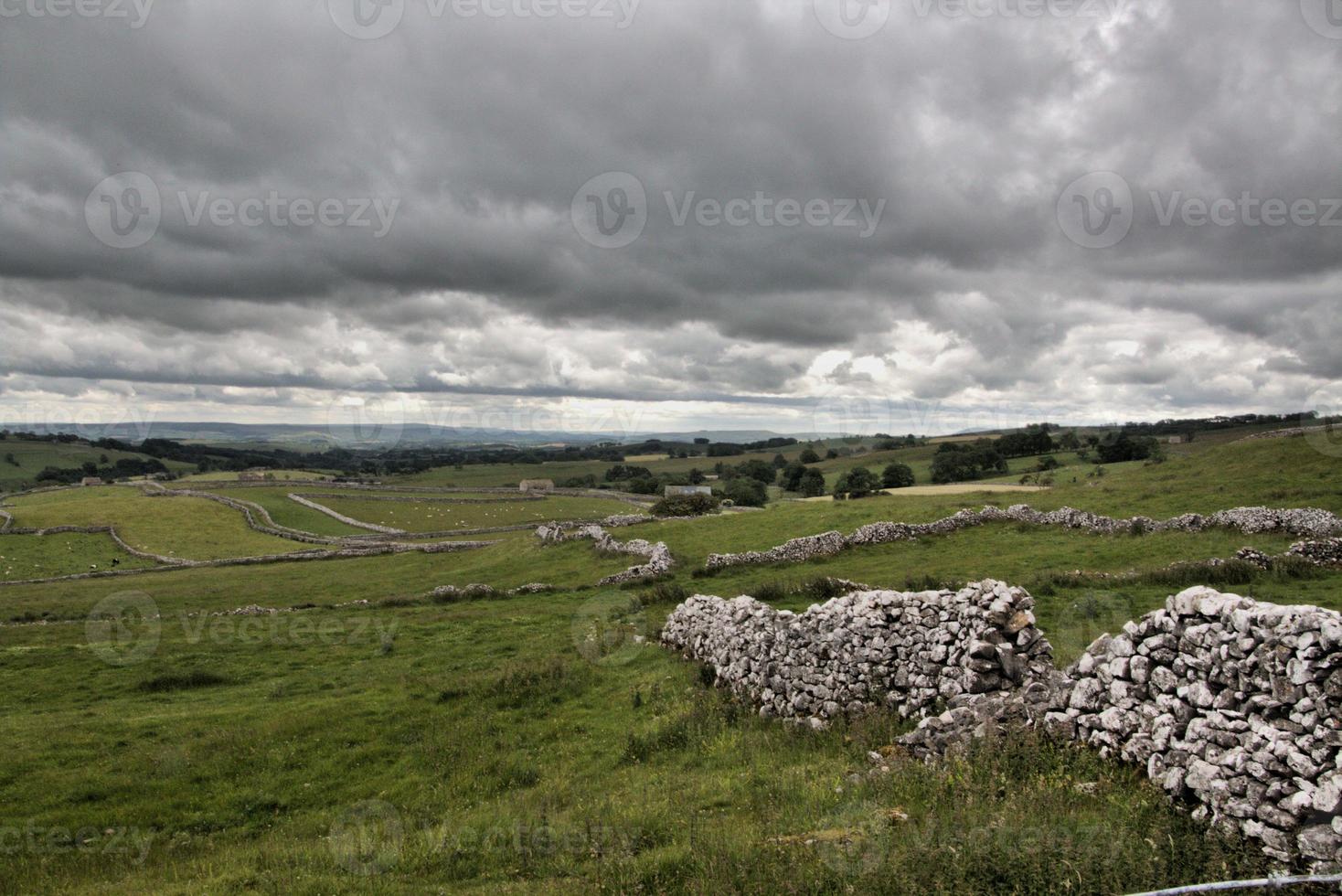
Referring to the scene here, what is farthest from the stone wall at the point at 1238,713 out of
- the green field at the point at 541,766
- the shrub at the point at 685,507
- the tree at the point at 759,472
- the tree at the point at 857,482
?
the tree at the point at 759,472

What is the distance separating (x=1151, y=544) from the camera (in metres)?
26.3

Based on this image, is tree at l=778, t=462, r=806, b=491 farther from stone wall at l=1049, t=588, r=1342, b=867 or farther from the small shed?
stone wall at l=1049, t=588, r=1342, b=867

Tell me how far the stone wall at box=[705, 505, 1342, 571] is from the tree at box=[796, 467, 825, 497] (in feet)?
205

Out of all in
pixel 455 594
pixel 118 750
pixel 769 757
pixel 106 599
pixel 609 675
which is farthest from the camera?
pixel 106 599

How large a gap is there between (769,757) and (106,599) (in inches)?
1739

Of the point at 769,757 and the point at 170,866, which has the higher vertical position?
the point at 769,757

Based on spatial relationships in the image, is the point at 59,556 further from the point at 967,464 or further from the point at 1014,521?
the point at 967,464

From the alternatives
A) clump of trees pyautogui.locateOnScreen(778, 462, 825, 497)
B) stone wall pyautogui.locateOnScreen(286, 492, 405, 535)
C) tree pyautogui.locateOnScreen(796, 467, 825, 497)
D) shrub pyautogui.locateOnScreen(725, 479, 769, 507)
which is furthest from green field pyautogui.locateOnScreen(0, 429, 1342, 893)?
clump of trees pyautogui.locateOnScreen(778, 462, 825, 497)

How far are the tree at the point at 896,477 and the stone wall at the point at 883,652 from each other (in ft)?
249

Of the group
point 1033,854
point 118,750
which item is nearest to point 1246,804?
point 1033,854

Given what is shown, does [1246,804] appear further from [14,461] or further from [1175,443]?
[14,461]

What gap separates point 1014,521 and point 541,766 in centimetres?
2800

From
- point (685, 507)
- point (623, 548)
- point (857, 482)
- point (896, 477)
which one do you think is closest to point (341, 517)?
point (685, 507)

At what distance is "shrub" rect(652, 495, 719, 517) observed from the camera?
5625 centimetres
